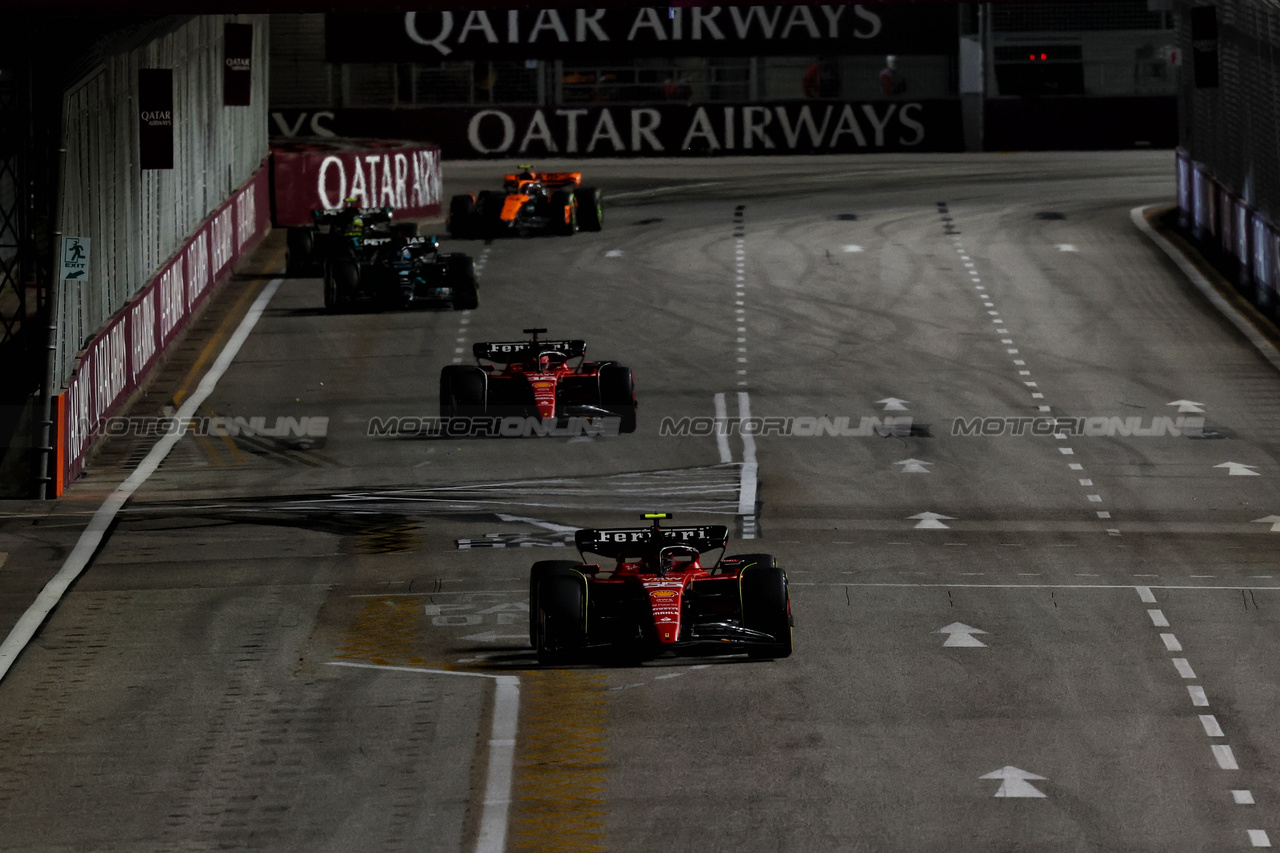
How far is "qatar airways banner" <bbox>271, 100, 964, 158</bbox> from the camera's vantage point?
190 ft

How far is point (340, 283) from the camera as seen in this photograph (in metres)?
37.5

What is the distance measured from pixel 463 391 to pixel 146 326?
655cm

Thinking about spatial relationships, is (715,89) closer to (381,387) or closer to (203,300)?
(203,300)

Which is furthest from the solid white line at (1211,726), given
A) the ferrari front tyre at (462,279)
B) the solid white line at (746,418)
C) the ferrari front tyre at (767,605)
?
the ferrari front tyre at (462,279)

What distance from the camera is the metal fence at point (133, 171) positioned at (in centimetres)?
2772

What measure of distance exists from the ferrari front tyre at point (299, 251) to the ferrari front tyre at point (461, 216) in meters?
4.44

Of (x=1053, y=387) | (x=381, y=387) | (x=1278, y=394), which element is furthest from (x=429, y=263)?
(x=1278, y=394)

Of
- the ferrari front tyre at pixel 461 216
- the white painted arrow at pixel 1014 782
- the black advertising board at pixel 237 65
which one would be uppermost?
the black advertising board at pixel 237 65

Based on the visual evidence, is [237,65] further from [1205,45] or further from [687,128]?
[687,128]

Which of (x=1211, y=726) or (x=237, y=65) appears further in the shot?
(x=237, y=65)

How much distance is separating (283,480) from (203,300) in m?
13.0
